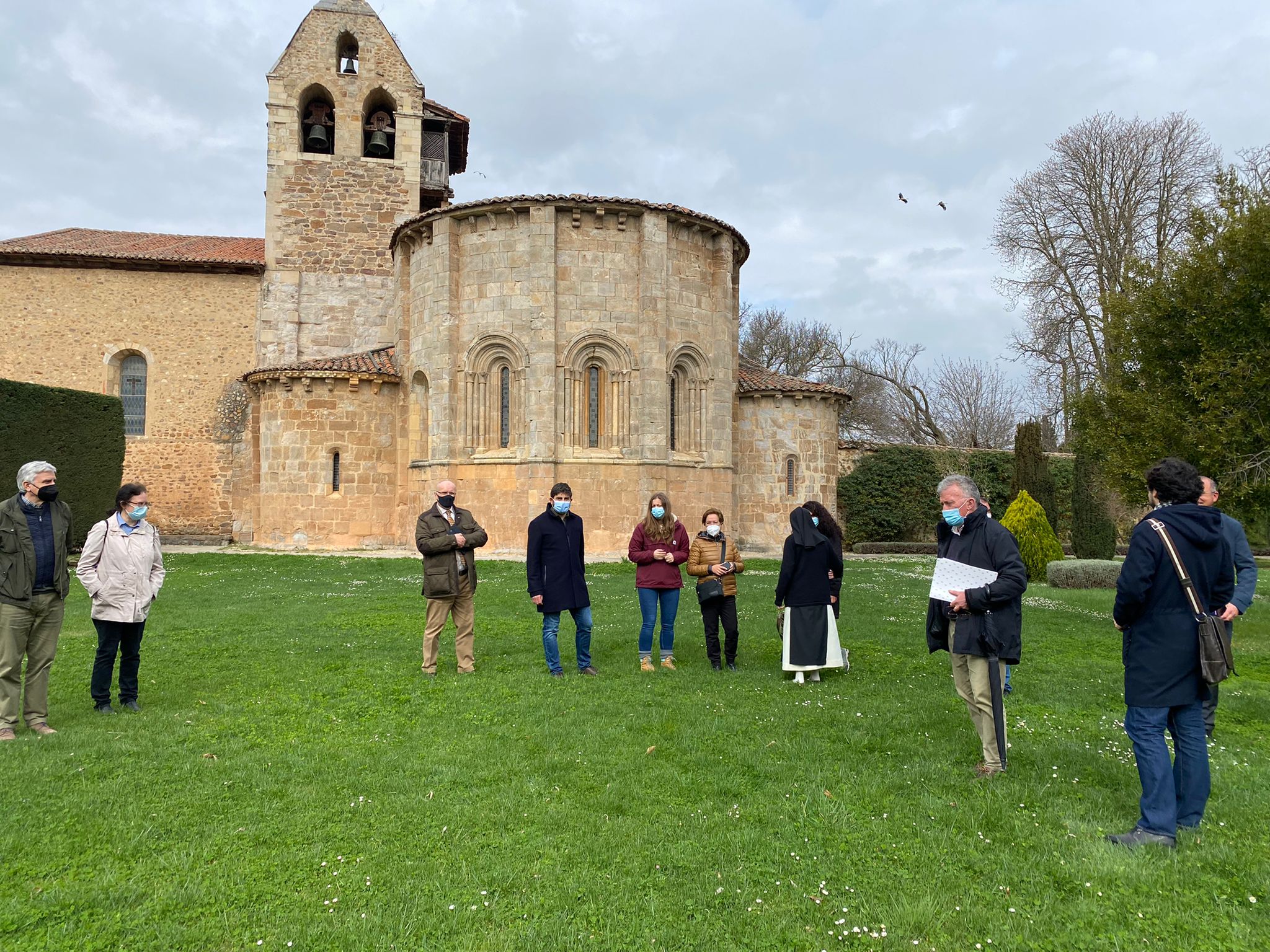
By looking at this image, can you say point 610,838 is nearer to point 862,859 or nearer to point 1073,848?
point 862,859

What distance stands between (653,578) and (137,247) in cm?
2523

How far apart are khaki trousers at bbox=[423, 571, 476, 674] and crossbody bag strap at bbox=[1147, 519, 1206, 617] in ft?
18.2

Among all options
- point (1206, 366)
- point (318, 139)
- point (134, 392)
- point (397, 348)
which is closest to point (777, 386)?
point (397, 348)

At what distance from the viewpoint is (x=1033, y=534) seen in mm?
16875

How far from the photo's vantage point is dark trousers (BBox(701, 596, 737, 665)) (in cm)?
789

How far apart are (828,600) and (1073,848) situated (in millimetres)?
3743

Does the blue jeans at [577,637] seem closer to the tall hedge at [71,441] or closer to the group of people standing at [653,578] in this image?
the group of people standing at [653,578]

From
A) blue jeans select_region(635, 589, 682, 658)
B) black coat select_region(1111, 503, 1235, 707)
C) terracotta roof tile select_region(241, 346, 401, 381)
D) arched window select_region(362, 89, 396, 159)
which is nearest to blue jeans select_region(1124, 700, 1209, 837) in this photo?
black coat select_region(1111, 503, 1235, 707)

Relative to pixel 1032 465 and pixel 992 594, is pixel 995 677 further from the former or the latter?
pixel 1032 465

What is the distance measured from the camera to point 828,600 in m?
7.53

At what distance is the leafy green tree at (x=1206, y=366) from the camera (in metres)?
9.26

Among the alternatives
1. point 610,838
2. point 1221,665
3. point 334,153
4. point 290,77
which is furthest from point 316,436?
point 1221,665

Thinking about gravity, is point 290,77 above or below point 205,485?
above

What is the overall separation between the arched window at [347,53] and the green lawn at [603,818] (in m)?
22.6
